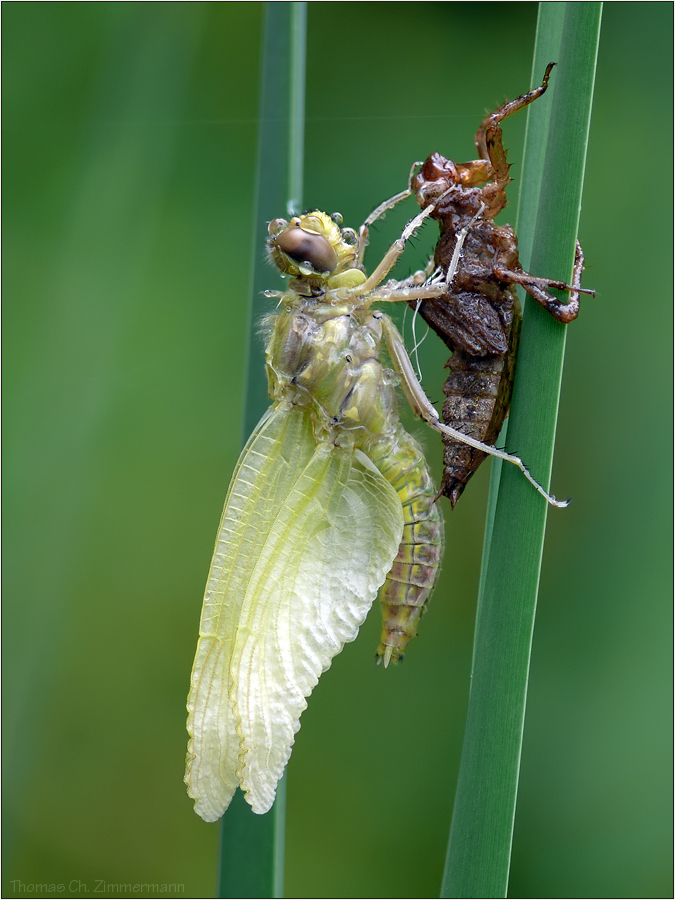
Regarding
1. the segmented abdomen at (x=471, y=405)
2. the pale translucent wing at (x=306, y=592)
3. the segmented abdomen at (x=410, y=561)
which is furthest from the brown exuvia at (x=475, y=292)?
the pale translucent wing at (x=306, y=592)

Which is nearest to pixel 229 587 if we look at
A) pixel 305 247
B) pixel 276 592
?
pixel 276 592

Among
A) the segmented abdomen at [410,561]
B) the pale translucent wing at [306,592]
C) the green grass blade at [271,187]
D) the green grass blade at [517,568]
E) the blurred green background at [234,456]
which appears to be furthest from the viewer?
the blurred green background at [234,456]

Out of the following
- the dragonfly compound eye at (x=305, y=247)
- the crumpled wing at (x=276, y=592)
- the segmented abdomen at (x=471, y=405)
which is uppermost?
the dragonfly compound eye at (x=305, y=247)

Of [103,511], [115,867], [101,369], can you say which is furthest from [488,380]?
[115,867]

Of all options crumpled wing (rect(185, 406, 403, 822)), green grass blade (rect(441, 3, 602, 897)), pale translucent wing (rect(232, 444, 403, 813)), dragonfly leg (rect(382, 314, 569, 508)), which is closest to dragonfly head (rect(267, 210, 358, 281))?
dragonfly leg (rect(382, 314, 569, 508))

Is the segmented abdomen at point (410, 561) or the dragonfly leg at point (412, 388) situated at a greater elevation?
the dragonfly leg at point (412, 388)

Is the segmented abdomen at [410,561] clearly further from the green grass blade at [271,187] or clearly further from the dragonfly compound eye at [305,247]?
the dragonfly compound eye at [305,247]

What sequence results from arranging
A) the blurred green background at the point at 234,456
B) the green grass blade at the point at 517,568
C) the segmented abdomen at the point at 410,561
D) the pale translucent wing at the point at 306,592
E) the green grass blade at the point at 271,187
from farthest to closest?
the blurred green background at the point at 234,456, the segmented abdomen at the point at 410,561, the pale translucent wing at the point at 306,592, the green grass blade at the point at 271,187, the green grass blade at the point at 517,568
